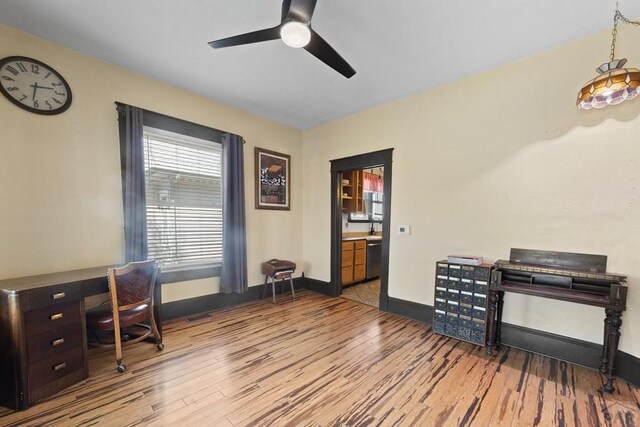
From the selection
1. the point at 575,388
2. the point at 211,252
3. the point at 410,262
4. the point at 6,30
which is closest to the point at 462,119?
the point at 410,262

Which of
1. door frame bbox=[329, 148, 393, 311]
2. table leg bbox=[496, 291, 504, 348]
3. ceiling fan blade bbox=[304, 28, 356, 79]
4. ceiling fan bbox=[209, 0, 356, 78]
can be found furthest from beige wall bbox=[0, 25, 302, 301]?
table leg bbox=[496, 291, 504, 348]

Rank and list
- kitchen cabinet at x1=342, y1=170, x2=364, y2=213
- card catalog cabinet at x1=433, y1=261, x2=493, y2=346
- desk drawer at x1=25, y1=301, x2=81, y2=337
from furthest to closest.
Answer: kitchen cabinet at x1=342, y1=170, x2=364, y2=213 < card catalog cabinet at x1=433, y1=261, x2=493, y2=346 < desk drawer at x1=25, y1=301, x2=81, y2=337

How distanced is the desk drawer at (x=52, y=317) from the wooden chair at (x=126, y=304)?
0.22m

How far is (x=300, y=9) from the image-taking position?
1573 millimetres

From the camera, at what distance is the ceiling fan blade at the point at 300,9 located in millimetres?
1550

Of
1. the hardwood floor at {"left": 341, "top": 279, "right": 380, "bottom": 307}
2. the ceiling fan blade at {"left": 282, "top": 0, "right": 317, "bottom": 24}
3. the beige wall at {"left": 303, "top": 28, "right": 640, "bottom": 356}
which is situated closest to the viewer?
the ceiling fan blade at {"left": 282, "top": 0, "right": 317, "bottom": 24}

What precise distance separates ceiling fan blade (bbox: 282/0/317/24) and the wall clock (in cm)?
248

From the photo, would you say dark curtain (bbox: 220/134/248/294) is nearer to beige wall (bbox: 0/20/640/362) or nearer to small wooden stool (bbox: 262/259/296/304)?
beige wall (bbox: 0/20/640/362)

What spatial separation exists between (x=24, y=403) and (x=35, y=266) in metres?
1.16

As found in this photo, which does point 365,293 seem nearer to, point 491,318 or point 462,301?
point 462,301

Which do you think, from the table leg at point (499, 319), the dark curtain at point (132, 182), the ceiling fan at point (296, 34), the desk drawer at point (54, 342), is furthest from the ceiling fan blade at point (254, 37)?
the table leg at point (499, 319)

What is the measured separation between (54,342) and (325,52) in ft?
10.0

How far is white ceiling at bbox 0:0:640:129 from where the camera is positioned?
78.0 inches

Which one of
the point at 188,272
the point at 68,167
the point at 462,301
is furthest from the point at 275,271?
the point at 68,167
